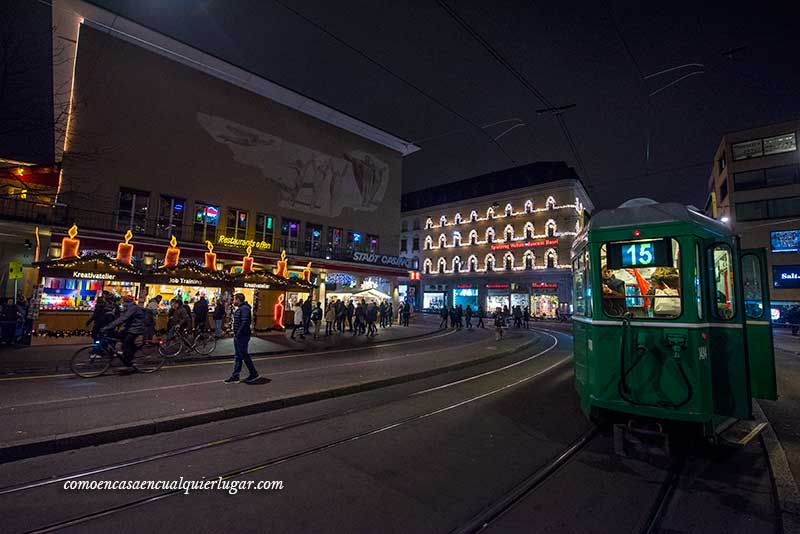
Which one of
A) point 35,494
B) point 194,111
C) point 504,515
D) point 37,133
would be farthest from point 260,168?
point 504,515

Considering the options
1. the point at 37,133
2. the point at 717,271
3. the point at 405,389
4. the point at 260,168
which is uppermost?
the point at 260,168

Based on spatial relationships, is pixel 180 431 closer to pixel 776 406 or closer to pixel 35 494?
pixel 35 494

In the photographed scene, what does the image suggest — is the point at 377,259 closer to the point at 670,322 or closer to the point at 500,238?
the point at 500,238

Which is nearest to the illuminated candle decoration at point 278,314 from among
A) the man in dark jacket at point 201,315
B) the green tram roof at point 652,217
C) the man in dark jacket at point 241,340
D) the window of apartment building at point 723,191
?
the man in dark jacket at point 201,315

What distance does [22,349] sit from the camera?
12891 millimetres

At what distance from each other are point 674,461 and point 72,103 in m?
26.9

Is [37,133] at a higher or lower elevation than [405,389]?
higher

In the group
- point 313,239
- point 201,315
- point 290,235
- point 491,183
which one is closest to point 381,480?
point 201,315

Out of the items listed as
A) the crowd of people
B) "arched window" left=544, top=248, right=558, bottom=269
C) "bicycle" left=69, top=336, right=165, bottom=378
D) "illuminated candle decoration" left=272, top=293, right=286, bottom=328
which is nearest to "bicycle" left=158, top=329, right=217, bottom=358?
"bicycle" left=69, top=336, right=165, bottom=378

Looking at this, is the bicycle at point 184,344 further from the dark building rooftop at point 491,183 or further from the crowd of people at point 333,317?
the dark building rooftop at point 491,183

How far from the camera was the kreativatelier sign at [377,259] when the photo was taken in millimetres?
29969

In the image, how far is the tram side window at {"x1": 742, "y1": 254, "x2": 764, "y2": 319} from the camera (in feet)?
18.6

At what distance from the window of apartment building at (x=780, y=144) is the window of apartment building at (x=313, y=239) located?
46.0 metres

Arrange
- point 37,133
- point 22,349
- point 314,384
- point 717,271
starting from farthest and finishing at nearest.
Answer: point 22,349
point 37,133
point 314,384
point 717,271
